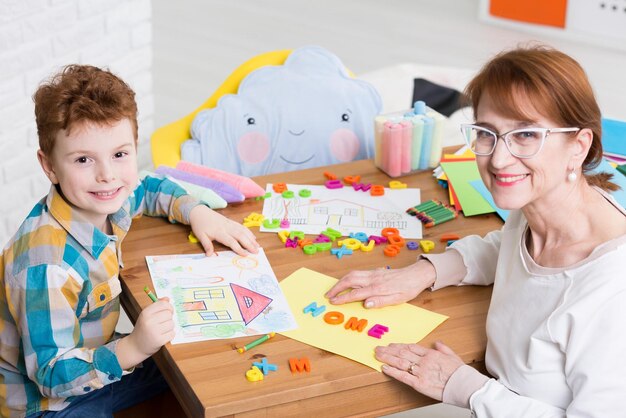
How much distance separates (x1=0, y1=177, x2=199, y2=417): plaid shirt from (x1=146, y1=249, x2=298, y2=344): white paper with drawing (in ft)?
0.38

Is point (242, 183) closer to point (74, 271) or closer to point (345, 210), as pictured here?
point (345, 210)

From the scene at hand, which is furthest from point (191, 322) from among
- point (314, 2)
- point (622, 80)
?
point (314, 2)

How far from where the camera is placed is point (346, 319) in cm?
177

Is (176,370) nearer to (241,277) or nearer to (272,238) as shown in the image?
(241,277)

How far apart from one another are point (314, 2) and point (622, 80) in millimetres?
2114

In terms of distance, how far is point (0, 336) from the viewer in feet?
5.89

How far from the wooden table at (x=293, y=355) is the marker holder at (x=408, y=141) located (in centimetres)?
37

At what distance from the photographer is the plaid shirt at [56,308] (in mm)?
1661

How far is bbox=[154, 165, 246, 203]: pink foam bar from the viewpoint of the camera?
2189 mm

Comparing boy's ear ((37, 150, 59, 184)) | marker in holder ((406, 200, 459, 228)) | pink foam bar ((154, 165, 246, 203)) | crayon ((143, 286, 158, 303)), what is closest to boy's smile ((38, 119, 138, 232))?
boy's ear ((37, 150, 59, 184))

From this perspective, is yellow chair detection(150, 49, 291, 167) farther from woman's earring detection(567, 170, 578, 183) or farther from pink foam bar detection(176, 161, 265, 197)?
woman's earring detection(567, 170, 578, 183)

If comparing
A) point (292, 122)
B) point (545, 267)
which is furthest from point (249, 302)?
point (292, 122)

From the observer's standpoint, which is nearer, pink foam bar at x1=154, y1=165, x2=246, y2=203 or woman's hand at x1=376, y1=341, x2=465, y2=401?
woman's hand at x1=376, y1=341, x2=465, y2=401

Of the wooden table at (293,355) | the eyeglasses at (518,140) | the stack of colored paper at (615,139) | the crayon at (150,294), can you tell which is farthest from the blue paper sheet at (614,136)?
the crayon at (150,294)
